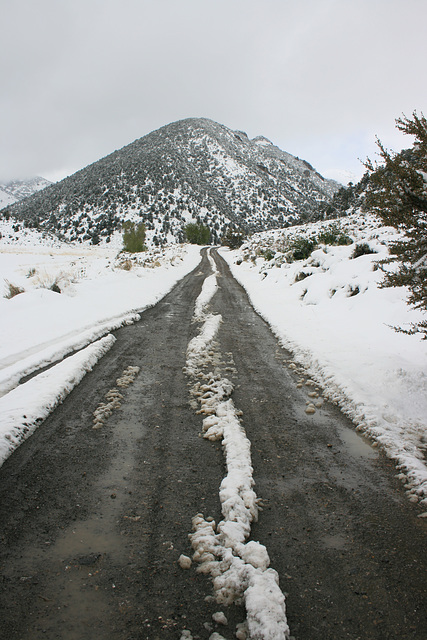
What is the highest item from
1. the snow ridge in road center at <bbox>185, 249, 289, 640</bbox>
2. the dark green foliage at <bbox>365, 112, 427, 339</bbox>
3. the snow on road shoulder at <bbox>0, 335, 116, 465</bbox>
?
the dark green foliage at <bbox>365, 112, 427, 339</bbox>

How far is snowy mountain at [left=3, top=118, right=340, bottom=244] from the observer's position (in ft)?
201

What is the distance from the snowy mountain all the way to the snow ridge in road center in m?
42.5

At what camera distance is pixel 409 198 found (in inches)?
149

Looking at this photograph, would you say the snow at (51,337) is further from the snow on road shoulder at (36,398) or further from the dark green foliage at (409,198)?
the dark green foliage at (409,198)

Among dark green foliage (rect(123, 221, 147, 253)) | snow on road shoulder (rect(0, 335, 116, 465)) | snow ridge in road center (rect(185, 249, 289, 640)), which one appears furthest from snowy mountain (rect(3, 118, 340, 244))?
snow ridge in road center (rect(185, 249, 289, 640))

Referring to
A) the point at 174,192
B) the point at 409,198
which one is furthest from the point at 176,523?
the point at 174,192

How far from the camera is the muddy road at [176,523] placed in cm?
179

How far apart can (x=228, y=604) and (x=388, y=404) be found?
322cm

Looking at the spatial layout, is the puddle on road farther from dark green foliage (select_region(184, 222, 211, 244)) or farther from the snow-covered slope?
dark green foliage (select_region(184, 222, 211, 244))

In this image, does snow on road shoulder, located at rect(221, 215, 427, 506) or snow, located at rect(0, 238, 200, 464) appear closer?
snow on road shoulder, located at rect(221, 215, 427, 506)

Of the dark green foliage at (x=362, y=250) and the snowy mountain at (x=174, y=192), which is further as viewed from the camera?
the snowy mountain at (x=174, y=192)

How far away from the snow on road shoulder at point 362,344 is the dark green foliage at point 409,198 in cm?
46

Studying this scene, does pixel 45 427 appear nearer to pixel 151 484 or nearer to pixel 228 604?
pixel 151 484

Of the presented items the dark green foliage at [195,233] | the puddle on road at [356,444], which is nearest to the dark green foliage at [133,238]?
the dark green foliage at [195,233]
